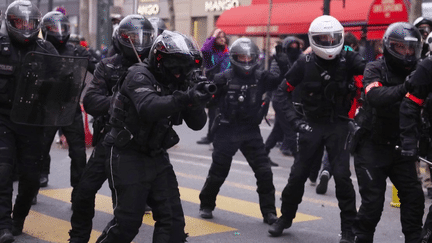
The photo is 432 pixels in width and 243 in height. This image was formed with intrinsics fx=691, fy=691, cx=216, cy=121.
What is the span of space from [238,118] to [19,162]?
226cm

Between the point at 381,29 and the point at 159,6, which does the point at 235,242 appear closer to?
the point at 381,29

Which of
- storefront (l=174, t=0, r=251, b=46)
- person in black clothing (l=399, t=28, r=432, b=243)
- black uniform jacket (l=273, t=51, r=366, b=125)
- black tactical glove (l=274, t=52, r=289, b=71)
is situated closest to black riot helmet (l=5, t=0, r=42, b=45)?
black uniform jacket (l=273, t=51, r=366, b=125)

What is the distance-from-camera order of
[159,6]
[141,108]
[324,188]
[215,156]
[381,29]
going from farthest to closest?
[159,6], [381,29], [324,188], [215,156], [141,108]

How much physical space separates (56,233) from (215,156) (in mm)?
1798

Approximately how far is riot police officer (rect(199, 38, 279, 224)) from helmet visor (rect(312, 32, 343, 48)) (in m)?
1.00

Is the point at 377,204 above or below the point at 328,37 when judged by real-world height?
below

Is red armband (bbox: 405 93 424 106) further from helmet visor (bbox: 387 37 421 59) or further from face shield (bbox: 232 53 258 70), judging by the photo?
face shield (bbox: 232 53 258 70)

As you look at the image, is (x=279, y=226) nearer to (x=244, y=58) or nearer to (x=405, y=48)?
(x=244, y=58)

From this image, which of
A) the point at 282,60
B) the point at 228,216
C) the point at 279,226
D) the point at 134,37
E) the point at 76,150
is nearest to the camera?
the point at 134,37

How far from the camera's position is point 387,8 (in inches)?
651

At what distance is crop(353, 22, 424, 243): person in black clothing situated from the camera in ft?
16.9

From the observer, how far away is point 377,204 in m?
5.23

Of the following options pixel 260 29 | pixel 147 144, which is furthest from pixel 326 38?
pixel 260 29

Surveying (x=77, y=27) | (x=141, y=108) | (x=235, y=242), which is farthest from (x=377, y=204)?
(x=77, y=27)
